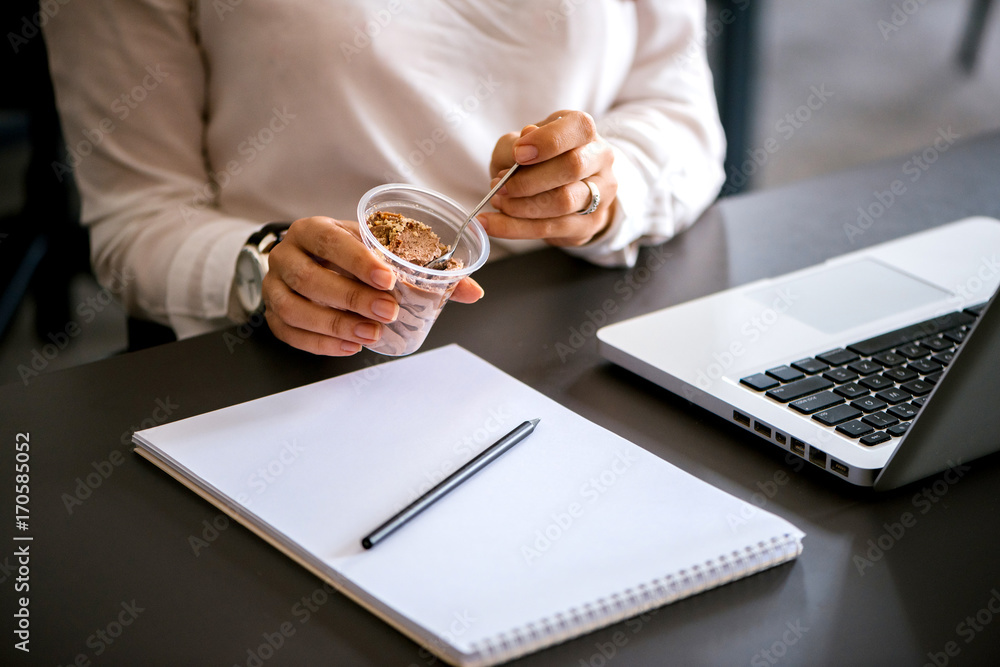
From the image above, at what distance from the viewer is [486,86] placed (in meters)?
1.22

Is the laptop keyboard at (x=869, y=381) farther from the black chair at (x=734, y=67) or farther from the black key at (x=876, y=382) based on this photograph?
the black chair at (x=734, y=67)

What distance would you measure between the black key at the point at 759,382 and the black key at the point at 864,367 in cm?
8

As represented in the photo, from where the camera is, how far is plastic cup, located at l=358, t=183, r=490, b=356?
0.73 metres

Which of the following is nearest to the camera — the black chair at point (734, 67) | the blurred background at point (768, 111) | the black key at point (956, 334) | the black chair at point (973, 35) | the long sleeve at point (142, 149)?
the black key at point (956, 334)

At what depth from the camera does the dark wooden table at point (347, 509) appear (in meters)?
0.53

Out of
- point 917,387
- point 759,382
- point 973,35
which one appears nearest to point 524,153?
point 759,382

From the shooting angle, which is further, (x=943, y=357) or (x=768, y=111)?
(x=768, y=111)

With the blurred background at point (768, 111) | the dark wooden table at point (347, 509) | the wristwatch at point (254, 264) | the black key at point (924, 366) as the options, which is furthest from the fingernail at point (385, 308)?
the blurred background at point (768, 111)

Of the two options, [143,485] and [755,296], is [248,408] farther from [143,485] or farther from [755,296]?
[755,296]

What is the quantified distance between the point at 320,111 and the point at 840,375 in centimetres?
73

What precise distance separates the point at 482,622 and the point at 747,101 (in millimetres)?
2289

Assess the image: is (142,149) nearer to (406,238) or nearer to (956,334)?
(406,238)

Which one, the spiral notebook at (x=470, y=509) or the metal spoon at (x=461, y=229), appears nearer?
the spiral notebook at (x=470, y=509)

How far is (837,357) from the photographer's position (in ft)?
2.57
